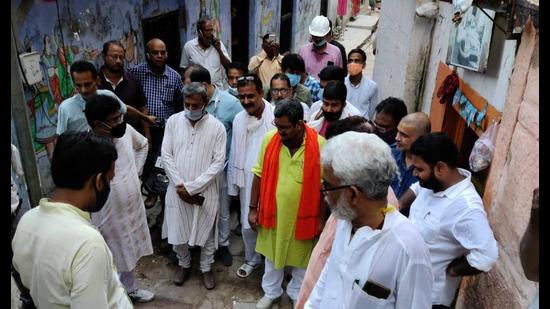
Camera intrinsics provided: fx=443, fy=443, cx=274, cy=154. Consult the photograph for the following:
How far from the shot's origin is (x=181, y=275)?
4262mm

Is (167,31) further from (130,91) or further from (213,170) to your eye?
(213,170)

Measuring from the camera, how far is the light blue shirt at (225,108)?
4.50m

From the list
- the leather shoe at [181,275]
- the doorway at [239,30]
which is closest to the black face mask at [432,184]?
the leather shoe at [181,275]

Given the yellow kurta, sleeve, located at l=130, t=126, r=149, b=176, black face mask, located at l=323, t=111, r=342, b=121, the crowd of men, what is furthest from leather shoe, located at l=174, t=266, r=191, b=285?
black face mask, located at l=323, t=111, r=342, b=121

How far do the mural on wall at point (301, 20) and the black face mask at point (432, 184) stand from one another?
11017mm

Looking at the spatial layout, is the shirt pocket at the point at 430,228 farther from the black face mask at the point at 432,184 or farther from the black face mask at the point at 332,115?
the black face mask at the point at 332,115

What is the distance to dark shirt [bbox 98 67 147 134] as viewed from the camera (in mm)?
4746

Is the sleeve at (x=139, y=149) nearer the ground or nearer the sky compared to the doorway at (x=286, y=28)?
nearer the ground

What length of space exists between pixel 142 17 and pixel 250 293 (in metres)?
4.49

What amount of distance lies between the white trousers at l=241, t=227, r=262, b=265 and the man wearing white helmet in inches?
127

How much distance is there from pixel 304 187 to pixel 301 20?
11.2m
